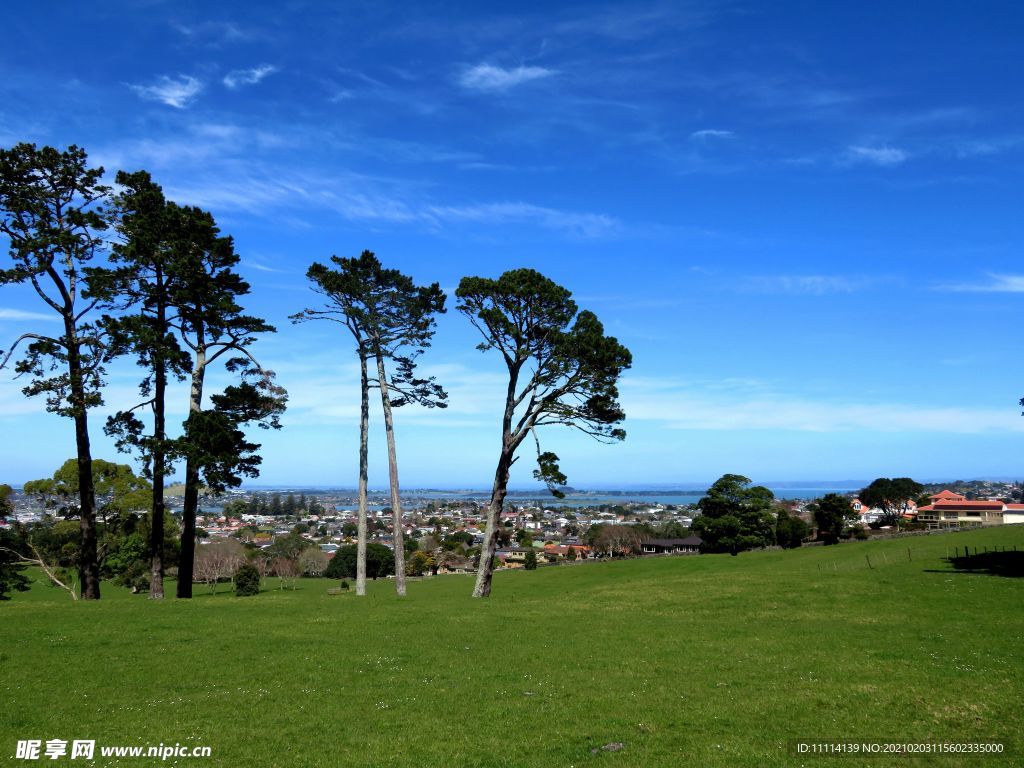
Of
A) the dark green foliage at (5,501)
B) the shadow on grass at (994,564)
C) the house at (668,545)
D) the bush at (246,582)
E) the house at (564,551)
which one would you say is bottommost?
the house at (564,551)

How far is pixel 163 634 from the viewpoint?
57.8 ft

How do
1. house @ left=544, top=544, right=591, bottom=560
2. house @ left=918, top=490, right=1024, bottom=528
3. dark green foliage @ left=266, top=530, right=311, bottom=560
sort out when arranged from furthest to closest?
house @ left=544, top=544, right=591, bottom=560
house @ left=918, top=490, right=1024, bottom=528
dark green foliage @ left=266, top=530, right=311, bottom=560

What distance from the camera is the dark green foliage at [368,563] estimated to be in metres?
91.6

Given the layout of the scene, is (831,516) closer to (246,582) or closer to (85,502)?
(246,582)

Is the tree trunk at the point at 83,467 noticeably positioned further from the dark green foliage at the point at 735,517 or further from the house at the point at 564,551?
the house at the point at 564,551

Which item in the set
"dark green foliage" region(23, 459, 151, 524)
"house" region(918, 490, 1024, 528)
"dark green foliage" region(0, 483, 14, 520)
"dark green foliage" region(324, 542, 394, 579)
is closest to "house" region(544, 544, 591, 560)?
"dark green foliage" region(324, 542, 394, 579)

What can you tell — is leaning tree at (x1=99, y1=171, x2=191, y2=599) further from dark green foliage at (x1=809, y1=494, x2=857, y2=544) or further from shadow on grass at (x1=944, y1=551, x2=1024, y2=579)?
dark green foliage at (x1=809, y1=494, x2=857, y2=544)

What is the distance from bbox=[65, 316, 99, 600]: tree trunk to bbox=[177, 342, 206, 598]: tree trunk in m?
3.29

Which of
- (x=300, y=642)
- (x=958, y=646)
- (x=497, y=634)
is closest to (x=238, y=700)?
(x=300, y=642)

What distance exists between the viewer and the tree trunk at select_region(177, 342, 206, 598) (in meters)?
26.4

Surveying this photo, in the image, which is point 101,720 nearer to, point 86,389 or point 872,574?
point 86,389

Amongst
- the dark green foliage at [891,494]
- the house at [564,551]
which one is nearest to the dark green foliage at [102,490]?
the house at [564,551]

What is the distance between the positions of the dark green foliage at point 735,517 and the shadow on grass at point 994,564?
35531mm

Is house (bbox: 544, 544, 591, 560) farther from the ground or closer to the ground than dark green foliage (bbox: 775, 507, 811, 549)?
closer to the ground
